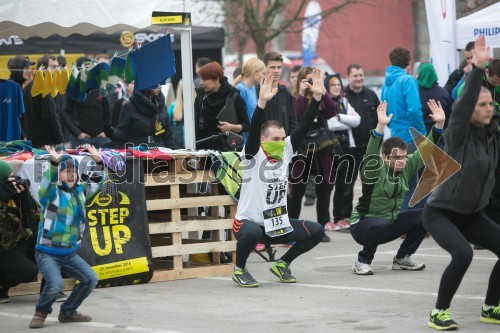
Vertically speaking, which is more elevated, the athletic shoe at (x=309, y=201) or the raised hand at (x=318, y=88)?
the raised hand at (x=318, y=88)

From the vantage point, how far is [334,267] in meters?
10.3

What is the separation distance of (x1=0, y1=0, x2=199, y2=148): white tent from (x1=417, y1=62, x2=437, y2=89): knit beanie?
3.54 m

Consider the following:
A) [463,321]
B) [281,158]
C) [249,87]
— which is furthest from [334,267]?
[463,321]

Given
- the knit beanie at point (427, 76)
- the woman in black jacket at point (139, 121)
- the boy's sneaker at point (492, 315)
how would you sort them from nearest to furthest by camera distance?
the boy's sneaker at point (492, 315)
the woman in black jacket at point (139, 121)
the knit beanie at point (427, 76)

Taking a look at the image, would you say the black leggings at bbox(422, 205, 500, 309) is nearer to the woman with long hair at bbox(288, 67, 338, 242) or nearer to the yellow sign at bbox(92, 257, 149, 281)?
A: the yellow sign at bbox(92, 257, 149, 281)

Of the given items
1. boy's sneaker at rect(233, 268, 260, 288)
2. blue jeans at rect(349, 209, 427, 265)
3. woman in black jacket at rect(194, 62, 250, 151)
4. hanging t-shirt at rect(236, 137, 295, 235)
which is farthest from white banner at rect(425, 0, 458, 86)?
boy's sneaker at rect(233, 268, 260, 288)

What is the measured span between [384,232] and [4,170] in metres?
3.66

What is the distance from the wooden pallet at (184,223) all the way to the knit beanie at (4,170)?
1538mm

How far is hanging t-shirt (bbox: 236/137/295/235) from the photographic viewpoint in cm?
921

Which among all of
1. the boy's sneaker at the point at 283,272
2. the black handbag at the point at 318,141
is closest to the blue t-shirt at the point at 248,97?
the black handbag at the point at 318,141

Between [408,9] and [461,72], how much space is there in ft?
112

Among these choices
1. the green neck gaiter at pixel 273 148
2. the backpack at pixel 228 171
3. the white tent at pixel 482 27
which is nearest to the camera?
the green neck gaiter at pixel 273 148

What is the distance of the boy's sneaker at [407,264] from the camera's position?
9.99m

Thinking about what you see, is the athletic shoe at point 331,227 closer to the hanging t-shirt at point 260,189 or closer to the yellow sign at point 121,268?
the hanging t-shirt at point 260,189
